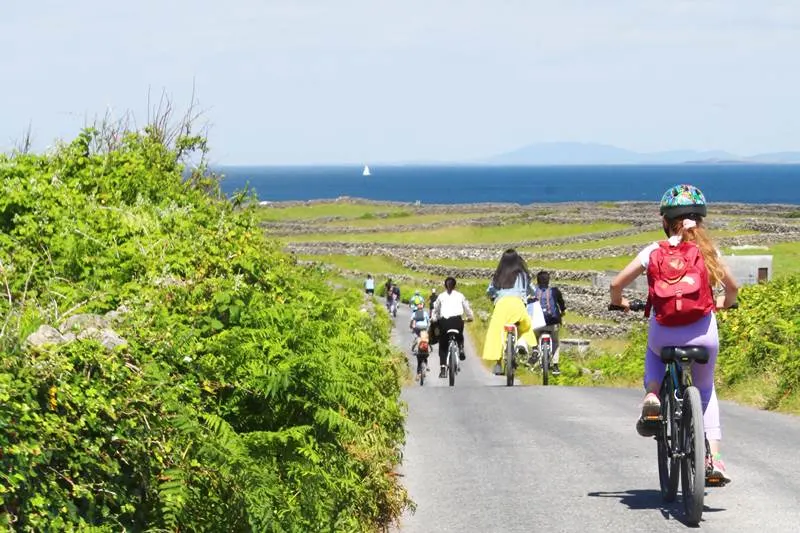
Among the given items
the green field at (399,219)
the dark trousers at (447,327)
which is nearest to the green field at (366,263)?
the green field at (399,219)

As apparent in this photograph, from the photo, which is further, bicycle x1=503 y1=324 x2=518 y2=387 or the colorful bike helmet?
bicycle x1=503 y1=324 x2=518 y2=387

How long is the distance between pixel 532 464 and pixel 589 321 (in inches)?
1961

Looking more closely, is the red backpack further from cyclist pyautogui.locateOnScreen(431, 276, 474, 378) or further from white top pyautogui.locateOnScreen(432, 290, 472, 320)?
white top pyautogui.locateOnScreen(432, 290, 472, 320)

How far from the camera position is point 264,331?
6.90m

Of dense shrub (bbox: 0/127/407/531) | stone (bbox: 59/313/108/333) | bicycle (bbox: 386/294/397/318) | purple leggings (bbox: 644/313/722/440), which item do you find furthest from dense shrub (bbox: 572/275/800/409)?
bicycle (bbox: 386/294/397/318)

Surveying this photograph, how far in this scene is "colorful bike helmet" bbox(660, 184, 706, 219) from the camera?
7.93 m

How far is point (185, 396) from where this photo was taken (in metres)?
6.25

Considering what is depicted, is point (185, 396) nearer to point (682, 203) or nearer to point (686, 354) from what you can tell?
point (686, 354)

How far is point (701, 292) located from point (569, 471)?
2557 millimetres

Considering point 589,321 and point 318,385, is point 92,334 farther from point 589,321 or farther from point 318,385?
point 589,321

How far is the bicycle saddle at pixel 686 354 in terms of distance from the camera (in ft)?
25.2

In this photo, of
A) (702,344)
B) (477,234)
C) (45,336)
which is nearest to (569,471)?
(702,344)

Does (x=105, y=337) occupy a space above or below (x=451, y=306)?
above

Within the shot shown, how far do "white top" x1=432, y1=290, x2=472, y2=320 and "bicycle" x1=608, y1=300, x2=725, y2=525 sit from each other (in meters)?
12.1
